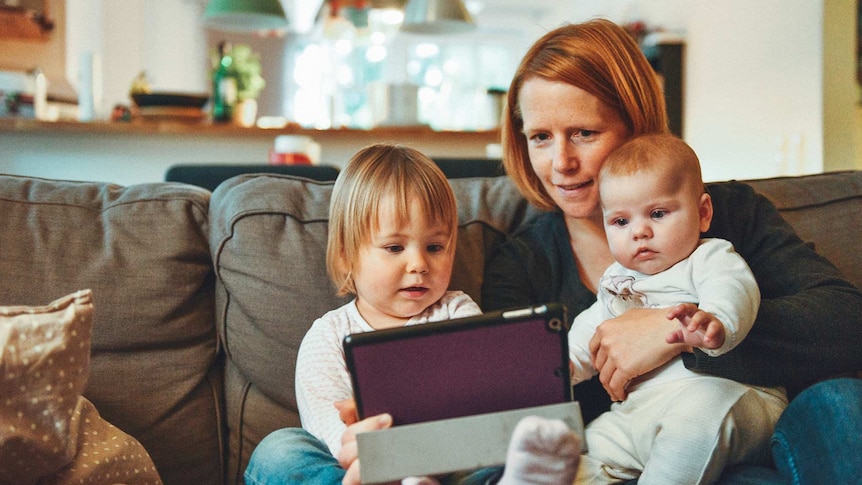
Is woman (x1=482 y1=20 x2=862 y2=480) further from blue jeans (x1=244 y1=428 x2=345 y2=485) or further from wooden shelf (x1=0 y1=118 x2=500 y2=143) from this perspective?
wooden shelf (x1=0 y1=118 x2=500 y2=143)

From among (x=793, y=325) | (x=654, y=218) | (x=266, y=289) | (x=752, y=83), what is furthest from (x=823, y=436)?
(x=752, y=83)

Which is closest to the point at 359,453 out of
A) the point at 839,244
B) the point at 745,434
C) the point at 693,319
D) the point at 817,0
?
the point at 693,319

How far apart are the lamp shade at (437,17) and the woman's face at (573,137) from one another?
3.05m

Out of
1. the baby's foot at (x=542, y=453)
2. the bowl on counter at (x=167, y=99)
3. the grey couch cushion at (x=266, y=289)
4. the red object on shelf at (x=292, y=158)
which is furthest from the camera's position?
the bowl on counter at (x=167, y=99)

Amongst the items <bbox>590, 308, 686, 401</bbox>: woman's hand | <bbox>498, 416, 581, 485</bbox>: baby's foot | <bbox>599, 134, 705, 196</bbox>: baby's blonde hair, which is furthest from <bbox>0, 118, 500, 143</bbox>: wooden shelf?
<bbox>498, 416, 581, 485</bbox>: baby's foot

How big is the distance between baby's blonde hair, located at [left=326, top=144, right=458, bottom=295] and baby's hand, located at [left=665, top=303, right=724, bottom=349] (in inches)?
16.6

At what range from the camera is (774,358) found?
45.9 inches

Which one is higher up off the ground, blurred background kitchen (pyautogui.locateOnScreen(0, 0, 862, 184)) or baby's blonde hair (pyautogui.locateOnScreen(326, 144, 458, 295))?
blurred background kitchen (pyautogui.locateOnScreen(0, 0, 862, 184))

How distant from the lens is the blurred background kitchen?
374cm

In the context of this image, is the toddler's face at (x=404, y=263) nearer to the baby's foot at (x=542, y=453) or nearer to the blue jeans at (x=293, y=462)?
the blue jeans at (x=293, y=462)

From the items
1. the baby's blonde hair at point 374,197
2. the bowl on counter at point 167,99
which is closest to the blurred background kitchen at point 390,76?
the bowl on counter at point 167,99

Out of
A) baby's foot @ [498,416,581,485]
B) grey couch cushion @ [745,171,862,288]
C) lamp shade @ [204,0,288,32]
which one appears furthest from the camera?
lamp shade @ [204,0,288,32]

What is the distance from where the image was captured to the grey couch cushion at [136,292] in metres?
1.38

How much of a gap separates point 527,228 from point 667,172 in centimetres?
42
